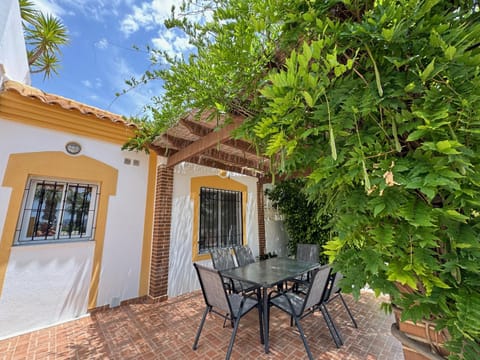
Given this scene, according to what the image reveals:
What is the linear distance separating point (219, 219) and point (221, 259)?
1751 mm

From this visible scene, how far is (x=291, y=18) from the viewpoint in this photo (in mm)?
907

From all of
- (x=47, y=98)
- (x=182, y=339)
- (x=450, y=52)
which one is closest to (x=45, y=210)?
(x=47, y=98)

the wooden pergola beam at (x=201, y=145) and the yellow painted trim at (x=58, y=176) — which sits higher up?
the wooden pergola beam at (x=201, y=145)

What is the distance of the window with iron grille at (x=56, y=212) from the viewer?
333 centimetres

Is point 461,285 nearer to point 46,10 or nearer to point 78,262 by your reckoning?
point 78,262

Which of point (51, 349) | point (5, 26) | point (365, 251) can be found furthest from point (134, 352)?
point (5, 26)

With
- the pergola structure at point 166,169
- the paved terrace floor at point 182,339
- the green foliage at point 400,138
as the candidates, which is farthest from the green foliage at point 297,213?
the green foliage at point 400,138

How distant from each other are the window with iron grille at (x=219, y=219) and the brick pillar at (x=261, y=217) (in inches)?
32.7

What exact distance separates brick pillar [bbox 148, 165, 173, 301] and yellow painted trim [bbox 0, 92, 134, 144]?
1.13 m

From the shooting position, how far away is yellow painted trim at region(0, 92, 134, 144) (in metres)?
3.17

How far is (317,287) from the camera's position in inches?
108

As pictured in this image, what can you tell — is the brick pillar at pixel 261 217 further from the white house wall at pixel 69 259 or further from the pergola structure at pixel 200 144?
the white house wall at pixel 69 259

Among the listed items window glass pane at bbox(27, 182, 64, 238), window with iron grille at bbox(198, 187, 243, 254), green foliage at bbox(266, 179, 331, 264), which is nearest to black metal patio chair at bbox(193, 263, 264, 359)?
window with iron grille at bbox(198, 187, 243, 254)

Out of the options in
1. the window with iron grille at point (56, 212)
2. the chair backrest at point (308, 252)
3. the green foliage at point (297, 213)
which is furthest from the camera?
the green foliage at point (297, 213)
